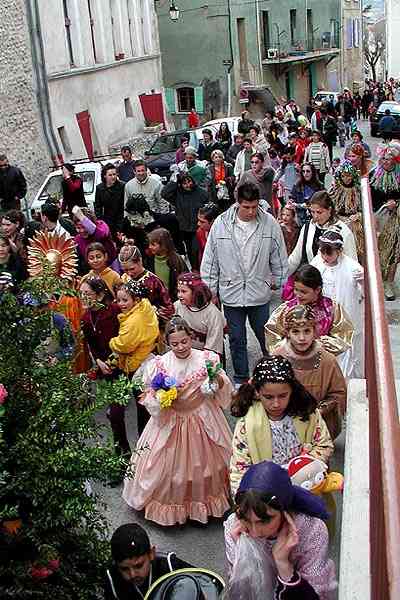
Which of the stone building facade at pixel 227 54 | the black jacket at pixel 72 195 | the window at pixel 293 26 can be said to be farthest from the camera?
the window at pixel 293 26

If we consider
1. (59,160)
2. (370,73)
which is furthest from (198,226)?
(370,73)

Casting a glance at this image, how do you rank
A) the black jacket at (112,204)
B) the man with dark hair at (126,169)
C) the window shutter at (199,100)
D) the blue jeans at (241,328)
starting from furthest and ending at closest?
1. the window shutter at (199,100)
2. the man with dark hair at (126,169)
3. the black jacket at (112,204)
4. the blue jeans at (241,328)

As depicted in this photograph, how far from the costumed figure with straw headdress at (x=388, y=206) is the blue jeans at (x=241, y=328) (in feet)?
7.07

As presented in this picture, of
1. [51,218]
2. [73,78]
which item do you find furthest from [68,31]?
[51,218]

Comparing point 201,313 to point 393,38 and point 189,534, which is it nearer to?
point 189,534

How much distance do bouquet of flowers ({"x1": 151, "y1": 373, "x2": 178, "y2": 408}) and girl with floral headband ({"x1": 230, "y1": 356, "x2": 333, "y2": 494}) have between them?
110 centimetres

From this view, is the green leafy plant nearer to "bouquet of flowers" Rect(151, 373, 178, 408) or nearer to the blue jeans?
"bouquet of flowers" Rect(151, 373, 178, 408)

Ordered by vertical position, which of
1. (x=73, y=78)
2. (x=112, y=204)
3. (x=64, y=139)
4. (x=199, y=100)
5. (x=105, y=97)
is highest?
(x=73, y=78)

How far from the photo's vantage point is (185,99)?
36.2 meters

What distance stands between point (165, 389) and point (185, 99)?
3200cm

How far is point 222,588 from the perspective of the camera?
3.69m


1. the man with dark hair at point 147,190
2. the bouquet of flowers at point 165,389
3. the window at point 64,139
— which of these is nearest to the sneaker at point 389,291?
the man with dark hair at point 147,190

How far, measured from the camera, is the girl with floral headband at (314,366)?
15.9ft

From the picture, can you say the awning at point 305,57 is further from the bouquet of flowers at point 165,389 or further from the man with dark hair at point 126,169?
the bouquet of flowers at point 165,389
